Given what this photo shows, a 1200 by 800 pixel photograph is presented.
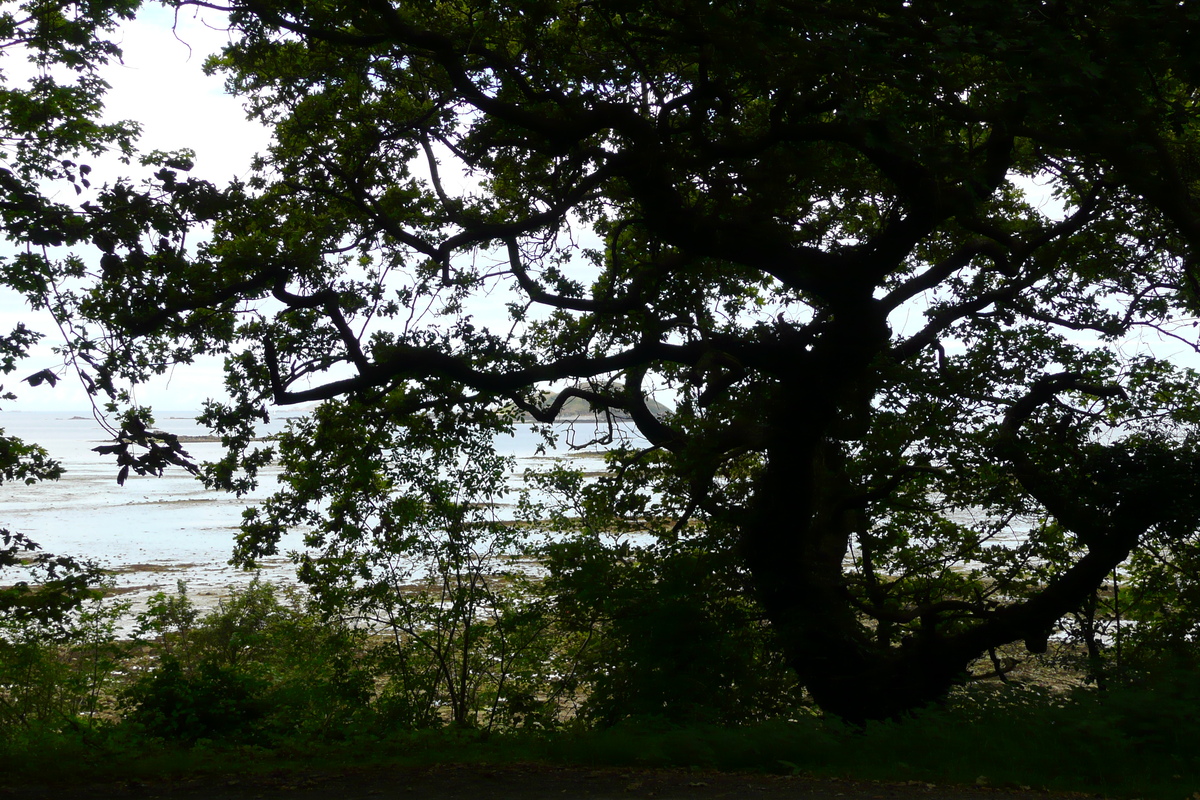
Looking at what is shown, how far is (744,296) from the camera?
35.1 ft

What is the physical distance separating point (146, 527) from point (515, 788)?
→ 2953cm

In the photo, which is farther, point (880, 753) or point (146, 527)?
point (146, 527)

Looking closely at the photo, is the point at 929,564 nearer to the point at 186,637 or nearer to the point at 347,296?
the point at 347,296

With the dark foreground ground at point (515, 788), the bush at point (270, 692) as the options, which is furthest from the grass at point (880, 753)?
the bush at point (270, 692)

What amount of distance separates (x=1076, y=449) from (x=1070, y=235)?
2876mm

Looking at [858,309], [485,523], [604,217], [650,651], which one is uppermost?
[604,217]

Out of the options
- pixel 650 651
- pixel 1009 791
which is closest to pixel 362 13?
pixel 650 651

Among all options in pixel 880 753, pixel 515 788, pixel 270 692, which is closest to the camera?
pixel 515 788

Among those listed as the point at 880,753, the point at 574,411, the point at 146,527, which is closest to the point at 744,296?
the point at 574,411

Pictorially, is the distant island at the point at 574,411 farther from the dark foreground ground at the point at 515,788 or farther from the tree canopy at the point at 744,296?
the dark foreground ground at the point at 515,788

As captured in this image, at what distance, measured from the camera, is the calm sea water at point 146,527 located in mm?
20344

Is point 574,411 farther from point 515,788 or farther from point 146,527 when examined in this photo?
point 146,527

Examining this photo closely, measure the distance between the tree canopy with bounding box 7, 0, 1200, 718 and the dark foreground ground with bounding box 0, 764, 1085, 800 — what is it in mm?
3195

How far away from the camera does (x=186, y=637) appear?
553 inches
